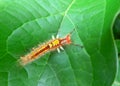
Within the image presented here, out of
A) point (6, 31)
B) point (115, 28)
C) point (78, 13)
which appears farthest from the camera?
point (115, 28)

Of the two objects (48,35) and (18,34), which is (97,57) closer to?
(48,35)

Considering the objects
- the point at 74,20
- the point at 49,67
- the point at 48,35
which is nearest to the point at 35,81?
the point at 49,67

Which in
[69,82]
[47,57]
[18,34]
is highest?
[18,34]

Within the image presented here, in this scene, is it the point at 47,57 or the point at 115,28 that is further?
the point at 115,28
